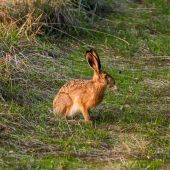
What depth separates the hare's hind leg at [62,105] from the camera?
7.54 m

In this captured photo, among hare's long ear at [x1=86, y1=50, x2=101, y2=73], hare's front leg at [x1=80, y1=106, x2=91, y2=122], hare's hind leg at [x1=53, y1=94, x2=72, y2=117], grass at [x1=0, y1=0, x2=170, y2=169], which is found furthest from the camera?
hare's hind leg at [x1=53, y1=94, x2=72, y2=117]

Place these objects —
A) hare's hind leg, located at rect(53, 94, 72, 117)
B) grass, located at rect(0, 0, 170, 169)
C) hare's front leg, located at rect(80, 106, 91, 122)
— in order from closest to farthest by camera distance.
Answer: grass, located at rect(0, 0, 170, 169) → hare's front leg, located at rect(80, 106, 91, 122) → hare's hind leg, located at rect(53, 94, 72, 117)

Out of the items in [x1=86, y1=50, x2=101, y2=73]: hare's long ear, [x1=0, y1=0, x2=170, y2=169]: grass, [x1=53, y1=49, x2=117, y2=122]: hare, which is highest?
[x1=86, y1=50, x2=101, y2=73]: hare's long ear

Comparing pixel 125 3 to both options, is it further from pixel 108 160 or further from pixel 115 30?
pixel 108 160

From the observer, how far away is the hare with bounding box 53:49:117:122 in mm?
7379

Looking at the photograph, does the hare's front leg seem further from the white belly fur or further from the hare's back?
the hare's back

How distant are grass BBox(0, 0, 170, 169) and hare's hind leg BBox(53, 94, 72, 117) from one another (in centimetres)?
10

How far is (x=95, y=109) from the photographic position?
809 cm

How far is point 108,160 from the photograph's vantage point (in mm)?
6395

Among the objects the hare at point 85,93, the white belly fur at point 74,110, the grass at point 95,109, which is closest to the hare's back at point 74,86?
the hare at point 85,93

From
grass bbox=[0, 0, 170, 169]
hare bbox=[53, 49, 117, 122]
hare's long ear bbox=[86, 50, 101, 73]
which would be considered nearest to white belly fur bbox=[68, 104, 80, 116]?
hare bbox=[53, 49, 117, 122]

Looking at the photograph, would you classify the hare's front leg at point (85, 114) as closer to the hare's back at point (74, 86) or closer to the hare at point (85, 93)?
the hare at point (85, 93)

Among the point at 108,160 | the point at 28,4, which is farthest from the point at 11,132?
the point at 28,4

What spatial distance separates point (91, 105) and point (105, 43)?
3985 millimetres
